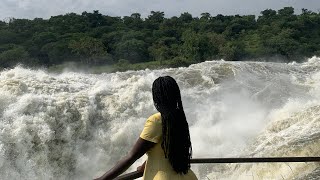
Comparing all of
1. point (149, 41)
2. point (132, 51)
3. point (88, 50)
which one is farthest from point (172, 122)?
point (149, 41)

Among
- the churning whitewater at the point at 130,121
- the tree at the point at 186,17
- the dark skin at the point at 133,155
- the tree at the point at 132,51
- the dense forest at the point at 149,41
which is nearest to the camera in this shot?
the dark skin at the point at 133,155

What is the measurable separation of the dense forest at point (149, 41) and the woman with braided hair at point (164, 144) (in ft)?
96.2

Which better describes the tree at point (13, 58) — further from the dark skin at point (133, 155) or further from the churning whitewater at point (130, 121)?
the dark skin at point (133, 155)

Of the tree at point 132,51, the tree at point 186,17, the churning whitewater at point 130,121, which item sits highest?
the tree at point 186,17

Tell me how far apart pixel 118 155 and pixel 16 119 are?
6.56 feet

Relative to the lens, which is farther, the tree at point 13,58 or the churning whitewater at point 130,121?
the tree at point 13,58

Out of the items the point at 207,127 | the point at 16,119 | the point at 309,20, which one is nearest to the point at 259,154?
the point at 207,127

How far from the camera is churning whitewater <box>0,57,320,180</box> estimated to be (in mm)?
7602

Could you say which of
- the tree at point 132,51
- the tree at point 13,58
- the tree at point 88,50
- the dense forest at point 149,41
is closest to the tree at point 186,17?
the dense forest at point 149,41

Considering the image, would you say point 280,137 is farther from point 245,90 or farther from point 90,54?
point 90,54

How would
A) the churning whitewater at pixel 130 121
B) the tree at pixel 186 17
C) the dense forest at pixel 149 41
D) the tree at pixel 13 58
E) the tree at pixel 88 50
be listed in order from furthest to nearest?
1. the tree at pixel 186 17
2. the tree at pixel 88 50
3. the dense forest at pixel 149 41
4. the tree at pixel 13 58
5. the churning whitewater at pixel 130 121

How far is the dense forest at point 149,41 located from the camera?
34.4 m

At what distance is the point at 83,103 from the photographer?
9242mm

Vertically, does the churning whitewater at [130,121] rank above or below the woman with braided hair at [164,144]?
below
